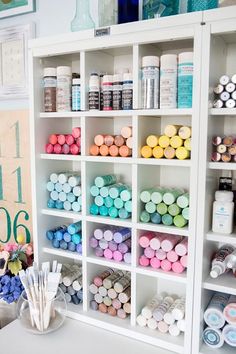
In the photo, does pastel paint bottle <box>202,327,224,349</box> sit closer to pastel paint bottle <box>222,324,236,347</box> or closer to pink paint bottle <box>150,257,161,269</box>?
pastel paint bottle <box>222,324,236,347</box>

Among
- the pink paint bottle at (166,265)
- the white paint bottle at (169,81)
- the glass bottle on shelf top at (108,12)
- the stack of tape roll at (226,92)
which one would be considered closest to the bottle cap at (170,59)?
the white paint bottle at (169,81)

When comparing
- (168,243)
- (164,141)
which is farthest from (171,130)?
(168,243)

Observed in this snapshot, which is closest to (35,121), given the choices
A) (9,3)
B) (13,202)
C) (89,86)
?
(89,86)

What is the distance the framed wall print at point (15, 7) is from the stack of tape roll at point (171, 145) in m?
0.82

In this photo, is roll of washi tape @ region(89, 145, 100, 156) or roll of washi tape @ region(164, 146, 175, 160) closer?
roll of washi tape @ region(164, 146, 175, 160)

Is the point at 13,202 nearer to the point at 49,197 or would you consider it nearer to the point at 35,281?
the point at 49,197

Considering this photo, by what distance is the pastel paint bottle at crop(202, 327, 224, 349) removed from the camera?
0.97 m

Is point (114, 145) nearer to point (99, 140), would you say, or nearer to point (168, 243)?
point (99, 140)

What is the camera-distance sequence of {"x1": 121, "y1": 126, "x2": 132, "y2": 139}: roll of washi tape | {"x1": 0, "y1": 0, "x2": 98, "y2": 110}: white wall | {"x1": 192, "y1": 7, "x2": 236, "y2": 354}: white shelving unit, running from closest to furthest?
{"x1": 192, "y1": 7, "x2": 236, "y2": 354}: white shelving unit
{"x1": 121, "y1": 126, "x2": 132, "y2": 139}: roll of washi tape
{"x1": 0, "y1": 0, "x2": 98, "y2": 110}: white wall

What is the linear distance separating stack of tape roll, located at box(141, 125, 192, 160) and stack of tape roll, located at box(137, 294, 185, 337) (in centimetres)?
49

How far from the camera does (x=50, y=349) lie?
40.2 inches

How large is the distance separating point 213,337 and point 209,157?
52 cm

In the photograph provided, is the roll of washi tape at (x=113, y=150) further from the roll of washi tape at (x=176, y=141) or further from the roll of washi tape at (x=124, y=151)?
the roll of washi tape at (x=176, y=141)

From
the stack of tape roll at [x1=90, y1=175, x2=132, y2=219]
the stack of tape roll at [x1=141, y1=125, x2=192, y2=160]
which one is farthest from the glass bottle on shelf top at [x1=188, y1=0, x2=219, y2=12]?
the stack of tape roll at [x1=90, y1=175, x2=132, y2=219]
